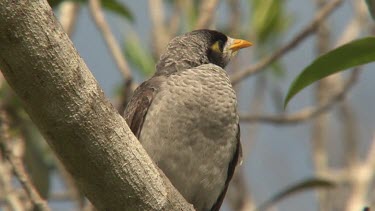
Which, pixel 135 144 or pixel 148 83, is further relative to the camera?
pixel 148 83

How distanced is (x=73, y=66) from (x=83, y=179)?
35 centimetres

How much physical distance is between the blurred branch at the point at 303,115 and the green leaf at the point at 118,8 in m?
1.18

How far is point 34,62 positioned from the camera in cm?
217

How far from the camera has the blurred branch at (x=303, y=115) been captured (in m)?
4.57

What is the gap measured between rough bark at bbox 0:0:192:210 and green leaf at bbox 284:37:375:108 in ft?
2.20

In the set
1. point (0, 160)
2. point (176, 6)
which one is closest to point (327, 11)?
point (176, 6)

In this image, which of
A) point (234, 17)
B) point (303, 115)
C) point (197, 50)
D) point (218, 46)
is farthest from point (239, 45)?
point (234, 17)

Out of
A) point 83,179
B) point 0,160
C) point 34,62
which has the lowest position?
point 0,160

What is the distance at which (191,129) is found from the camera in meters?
3.65

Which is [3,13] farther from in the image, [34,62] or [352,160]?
[352,160]

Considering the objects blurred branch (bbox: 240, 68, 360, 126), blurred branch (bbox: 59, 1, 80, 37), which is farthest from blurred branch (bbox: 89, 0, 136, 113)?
blurred branch (bbox: 240, 68, 360, 126)

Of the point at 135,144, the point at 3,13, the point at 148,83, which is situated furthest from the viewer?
the point at 148,83

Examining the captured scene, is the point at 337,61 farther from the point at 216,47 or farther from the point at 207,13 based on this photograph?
the point at 207,13

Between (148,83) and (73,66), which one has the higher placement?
(73,66)
